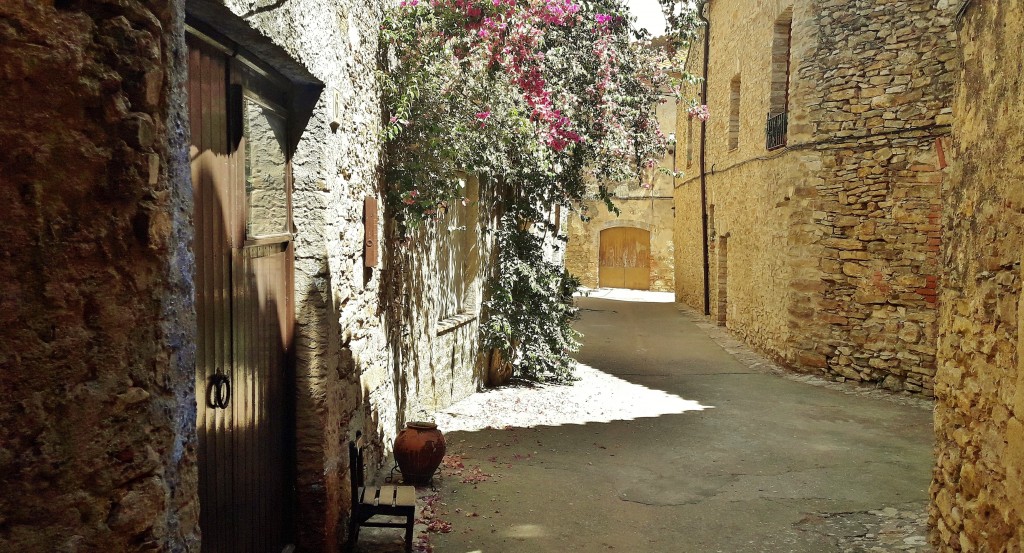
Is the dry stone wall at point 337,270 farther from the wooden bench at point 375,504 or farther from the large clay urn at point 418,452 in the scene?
the large clay urn at point 418,452

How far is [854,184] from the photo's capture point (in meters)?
9.31

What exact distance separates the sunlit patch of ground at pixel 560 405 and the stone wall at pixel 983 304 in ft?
11.9

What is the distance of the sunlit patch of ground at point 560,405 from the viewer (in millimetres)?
7324

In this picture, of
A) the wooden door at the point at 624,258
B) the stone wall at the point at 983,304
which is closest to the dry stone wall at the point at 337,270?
the stone wall at the point at 983,304

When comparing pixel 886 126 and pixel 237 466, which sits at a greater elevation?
pixel 886 126

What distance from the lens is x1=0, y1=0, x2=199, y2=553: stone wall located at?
55.2 inches

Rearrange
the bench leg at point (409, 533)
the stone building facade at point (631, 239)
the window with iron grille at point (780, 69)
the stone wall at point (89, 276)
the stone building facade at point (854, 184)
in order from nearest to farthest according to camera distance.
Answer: the stone wall at point (89, 276) → the bench leg at point (409, 533) → the stone building facade at point (854, 184) → the window with iron grille at point (780, 69) → the stone building facade at point (631, 239)

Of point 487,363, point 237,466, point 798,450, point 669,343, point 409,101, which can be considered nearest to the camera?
point 237,466

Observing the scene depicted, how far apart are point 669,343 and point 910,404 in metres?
4.57

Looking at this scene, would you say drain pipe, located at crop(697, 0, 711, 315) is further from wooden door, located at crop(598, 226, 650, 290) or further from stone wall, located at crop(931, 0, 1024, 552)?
stone wall, located at crop(931, 0, 1024, 552)

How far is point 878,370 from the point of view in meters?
9.11

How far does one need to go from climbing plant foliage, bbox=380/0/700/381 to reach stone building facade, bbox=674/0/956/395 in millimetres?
1807

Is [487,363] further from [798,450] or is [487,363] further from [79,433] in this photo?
[79,433]

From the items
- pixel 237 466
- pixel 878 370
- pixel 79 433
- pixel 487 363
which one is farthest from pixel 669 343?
pixel 79 433
